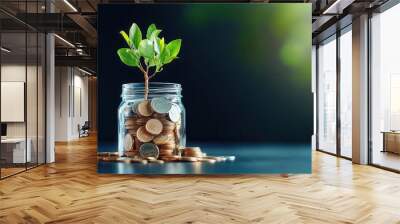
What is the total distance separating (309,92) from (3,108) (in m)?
4.94

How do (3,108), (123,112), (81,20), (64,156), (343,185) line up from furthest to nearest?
(64,156), (81,20), (3,108), (123,112), (343,185)

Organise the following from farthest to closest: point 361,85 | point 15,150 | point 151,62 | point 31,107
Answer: point 361,85, point 31,107, point 15,150, point 151,62

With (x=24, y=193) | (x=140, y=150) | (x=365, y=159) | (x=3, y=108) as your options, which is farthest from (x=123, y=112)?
(x=365, y=159)

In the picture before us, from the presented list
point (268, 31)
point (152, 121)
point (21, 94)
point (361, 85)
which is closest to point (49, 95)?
point (21, 94)

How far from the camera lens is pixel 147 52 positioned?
229 inches

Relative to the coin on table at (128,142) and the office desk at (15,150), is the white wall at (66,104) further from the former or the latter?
the coin on table at (128,142)

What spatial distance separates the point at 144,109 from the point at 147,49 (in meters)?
0.88

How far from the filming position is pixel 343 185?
17.9ft

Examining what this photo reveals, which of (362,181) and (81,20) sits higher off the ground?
(81,20)

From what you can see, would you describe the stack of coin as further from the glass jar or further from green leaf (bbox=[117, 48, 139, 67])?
green leaf (bbox=[117, 48, 139, 67])

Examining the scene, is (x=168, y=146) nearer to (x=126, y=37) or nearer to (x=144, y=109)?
(x=144, y=109)

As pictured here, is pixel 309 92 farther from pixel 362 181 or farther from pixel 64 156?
pixel 64 156

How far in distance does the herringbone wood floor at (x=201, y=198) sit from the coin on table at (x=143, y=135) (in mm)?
627

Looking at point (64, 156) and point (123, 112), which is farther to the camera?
point (64, 156)
